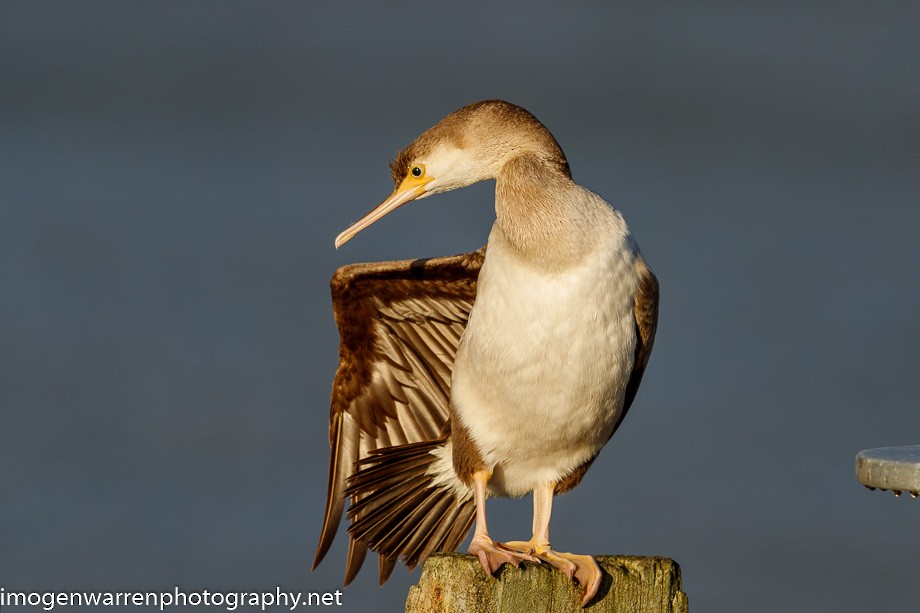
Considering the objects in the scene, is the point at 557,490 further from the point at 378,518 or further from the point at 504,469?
the point at 378,518

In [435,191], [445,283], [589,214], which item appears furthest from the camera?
[445,283]

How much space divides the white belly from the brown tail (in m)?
0.32

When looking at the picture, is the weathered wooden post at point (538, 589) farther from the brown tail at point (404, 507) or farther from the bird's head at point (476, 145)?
the bird's head at point (476, 145)

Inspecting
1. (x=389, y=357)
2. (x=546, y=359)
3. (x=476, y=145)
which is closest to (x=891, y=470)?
(x=546, y=359)

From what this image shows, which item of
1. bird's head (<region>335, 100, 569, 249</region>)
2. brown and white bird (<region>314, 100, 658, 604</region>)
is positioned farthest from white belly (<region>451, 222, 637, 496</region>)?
bird's head (<region>335, 100, 569, 249</region>)

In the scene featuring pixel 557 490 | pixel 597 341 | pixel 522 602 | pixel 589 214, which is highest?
pixel 589 214

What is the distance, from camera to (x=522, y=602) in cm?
333

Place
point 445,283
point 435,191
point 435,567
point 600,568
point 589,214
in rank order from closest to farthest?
1. point 435,567
2. point 600,568
3. point 589,214
4. point 435,191
5. point 445,283

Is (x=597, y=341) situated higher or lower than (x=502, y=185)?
lower

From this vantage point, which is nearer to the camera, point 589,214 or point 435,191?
point 589,214

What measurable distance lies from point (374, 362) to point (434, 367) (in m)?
0.25

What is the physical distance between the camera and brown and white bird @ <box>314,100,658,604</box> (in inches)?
168

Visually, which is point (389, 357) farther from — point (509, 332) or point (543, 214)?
point (543, 214)

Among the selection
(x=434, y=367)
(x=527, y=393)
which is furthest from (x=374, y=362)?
(x=527, y=393)
